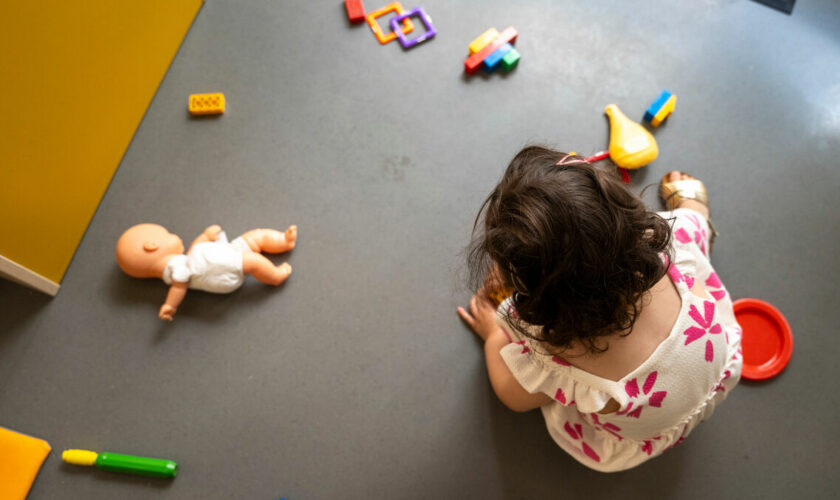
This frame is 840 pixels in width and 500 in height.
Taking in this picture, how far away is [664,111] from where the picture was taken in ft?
3.62

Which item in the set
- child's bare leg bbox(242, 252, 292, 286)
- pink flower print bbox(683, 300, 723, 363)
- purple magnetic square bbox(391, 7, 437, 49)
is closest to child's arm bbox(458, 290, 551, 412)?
pink flower print bbox(683, 300, 723, 363)

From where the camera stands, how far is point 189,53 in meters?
1.18

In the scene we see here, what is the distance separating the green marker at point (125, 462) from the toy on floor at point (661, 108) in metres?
1.14

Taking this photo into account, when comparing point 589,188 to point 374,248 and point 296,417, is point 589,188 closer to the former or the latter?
point 374,248

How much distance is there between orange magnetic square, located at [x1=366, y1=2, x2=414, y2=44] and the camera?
3.86 ft

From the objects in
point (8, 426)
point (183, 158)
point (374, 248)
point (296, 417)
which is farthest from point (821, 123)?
point (8, 426)

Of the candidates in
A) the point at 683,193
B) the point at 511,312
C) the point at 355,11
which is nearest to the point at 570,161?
the point at 511,312

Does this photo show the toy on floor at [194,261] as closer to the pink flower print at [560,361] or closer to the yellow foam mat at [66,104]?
the yellow foam mat at [66,104]

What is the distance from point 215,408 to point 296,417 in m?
0.15

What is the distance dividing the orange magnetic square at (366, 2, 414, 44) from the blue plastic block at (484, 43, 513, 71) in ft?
0.64

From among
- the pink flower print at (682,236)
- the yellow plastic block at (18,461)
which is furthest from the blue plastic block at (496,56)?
the yellow plastic block at (18,461)

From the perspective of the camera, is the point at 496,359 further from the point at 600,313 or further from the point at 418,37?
the point at 418,37

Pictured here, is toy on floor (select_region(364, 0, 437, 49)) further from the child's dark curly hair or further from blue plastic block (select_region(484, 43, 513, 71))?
the child's dark curly hair

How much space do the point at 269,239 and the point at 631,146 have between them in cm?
74
